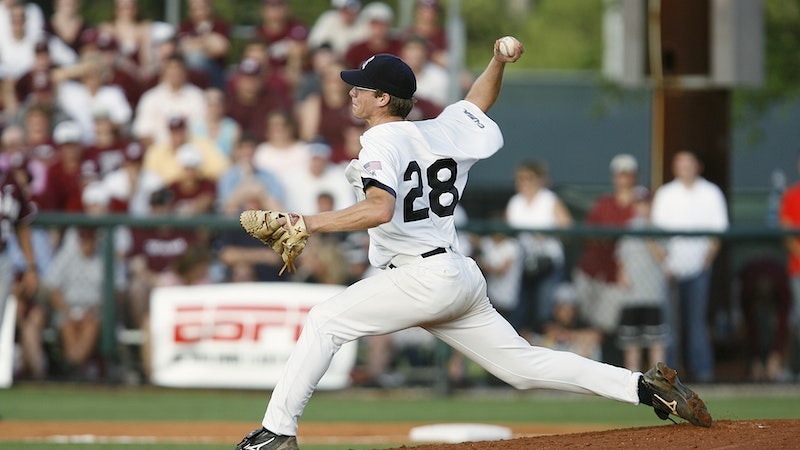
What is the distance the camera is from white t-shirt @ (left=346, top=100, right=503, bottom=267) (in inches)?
220

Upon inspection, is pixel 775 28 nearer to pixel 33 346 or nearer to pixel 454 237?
pixel 33 346

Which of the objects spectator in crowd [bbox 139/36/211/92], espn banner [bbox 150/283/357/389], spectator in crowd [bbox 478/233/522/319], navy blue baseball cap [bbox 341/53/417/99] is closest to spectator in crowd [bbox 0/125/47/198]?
spectator in crowd [bbox 139/36/211/92]

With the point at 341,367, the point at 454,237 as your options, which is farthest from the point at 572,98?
the point at 454,237

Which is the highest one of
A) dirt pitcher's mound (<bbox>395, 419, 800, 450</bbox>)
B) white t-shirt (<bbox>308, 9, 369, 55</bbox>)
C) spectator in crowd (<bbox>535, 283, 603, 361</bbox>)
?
white t-shirt (<bbox>308, 9, 369, 55</bbox>)

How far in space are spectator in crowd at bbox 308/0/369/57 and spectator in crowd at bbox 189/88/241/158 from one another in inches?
69.3

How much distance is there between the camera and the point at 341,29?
14266 millimetres

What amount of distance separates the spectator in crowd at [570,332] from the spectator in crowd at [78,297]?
3912 mm

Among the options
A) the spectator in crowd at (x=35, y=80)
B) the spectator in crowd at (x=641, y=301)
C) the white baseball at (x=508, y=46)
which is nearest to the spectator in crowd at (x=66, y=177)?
the spectator in crowd at (x=35, y=80)

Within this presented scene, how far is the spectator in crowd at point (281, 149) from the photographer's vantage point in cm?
1216

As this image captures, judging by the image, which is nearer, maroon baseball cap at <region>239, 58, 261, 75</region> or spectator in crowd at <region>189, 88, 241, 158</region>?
spectator in crowd at <region>189, 88, 241, 158</region>

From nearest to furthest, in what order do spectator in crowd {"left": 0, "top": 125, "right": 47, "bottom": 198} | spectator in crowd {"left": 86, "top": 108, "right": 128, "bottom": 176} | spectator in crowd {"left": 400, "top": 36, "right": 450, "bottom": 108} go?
spectator in crowd {"left": 0, "top": 125, "right": 47, "bottom": 198} < spectator in crowd {"left": 86, "top": 108, "right": 128, "bottom": 176} < spectator in crowd {"left": 400, "top": 36, "right": 450, "bottom": 108}

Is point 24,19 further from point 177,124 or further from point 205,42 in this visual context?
point 177,124

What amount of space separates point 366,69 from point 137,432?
386 centimetres

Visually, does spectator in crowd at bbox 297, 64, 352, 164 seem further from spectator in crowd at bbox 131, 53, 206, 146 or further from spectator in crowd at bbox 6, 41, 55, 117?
spectator in crowd at bbox 6, 41, 55, 117
